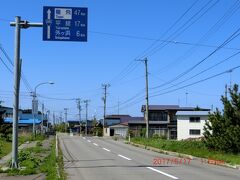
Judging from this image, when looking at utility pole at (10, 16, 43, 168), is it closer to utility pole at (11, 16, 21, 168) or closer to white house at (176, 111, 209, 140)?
utility pole at (11, 16, 21, 168)

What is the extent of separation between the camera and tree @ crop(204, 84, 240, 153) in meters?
28.8


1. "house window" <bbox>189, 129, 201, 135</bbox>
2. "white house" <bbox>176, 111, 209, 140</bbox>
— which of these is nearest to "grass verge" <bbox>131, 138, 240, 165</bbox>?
"white house" <bbox>176, 111, 209, 140</bbox>

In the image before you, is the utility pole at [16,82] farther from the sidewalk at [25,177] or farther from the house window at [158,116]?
the house window at [158,116]

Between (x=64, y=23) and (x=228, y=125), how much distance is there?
46.4 ft

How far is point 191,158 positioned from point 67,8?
13.6 m

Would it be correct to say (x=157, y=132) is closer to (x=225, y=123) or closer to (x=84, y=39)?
(x=225, y=123)

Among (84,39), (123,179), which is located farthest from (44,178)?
(84,39)

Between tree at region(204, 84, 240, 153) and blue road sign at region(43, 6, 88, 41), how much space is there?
510 inches

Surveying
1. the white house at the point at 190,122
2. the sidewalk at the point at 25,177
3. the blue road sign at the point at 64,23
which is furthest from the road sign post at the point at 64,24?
the white house at the point at 190,122

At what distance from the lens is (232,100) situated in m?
29.4

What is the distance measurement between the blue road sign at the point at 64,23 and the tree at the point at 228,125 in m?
13.0

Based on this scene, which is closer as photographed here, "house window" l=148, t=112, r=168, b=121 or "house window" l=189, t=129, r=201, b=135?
"house window" l=189, t=129, r=201, b=135

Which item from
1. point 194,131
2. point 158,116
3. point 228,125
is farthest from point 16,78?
point 158,116

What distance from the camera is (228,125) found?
29.5 m
